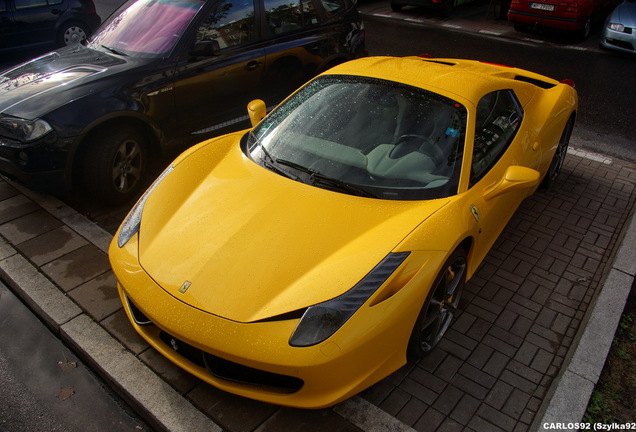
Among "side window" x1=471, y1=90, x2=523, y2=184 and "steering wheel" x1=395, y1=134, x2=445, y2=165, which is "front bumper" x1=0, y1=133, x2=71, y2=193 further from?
"side window" x1=471, y1=90, x2=523, y2=184

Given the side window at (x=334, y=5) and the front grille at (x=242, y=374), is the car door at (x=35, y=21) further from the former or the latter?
the front grille at (x=242, y=374)

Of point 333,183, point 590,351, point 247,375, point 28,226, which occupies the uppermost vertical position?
point 333,183

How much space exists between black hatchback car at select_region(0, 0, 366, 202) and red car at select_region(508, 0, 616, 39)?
6.45 meters

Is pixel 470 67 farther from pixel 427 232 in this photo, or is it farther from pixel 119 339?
pixel 119 339

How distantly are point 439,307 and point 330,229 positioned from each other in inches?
34.1

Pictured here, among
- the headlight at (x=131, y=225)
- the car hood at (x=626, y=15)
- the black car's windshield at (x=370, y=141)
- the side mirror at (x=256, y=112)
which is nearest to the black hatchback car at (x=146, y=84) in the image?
the side mirror at (x=256, y=112)

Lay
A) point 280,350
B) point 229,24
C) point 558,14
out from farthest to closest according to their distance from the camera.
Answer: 1. point 558,14
2. point 229,24
3. point 280,350

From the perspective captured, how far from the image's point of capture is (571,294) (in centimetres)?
411

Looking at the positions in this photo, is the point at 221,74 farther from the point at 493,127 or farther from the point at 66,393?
the point at 66,393

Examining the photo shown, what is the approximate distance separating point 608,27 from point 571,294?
8.09 metres

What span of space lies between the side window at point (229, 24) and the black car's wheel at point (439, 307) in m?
3.43

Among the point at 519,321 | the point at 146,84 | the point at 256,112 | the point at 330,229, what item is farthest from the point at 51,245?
the point at 519,321

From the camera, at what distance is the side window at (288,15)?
19.5ft

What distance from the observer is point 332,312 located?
2.76m
